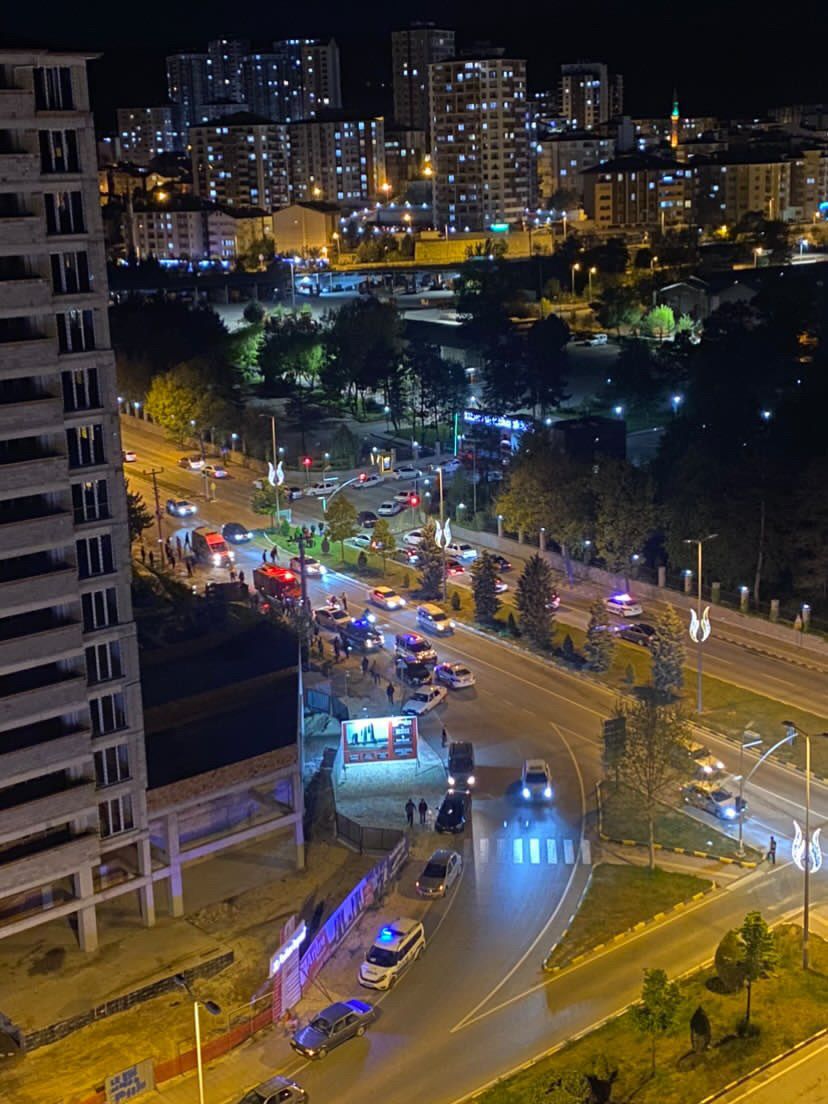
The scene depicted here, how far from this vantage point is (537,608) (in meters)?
59.4

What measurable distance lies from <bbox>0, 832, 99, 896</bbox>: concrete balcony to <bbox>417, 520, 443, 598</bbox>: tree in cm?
3075

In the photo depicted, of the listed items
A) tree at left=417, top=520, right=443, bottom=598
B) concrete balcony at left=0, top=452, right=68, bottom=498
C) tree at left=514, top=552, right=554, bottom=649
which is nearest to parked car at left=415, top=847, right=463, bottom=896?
concrete balcony at left=0, top=452, right=68, bottom=498

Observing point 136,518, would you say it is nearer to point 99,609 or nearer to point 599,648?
point 599,648

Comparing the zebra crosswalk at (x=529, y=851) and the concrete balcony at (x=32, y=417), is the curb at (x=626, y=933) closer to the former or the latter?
the zebra crosswalk at (x=529, y=851)

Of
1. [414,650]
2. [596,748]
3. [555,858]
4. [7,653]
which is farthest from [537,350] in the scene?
[7,653]

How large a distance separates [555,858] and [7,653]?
17003 mm

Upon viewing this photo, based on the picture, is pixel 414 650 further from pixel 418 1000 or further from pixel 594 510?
pixel 418 1000

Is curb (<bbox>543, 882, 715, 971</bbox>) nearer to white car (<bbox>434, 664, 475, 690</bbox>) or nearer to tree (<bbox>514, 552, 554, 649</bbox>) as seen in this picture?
white car (<bbox>434, 664, 475, 690</bbox>)

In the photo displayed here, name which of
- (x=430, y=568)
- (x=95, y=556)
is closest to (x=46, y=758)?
(x=95, y=556)

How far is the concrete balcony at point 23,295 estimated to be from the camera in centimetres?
3497

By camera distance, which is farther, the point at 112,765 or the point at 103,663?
the point at 112,765

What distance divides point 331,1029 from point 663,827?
46.8 ft

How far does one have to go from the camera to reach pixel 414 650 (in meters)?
58.1

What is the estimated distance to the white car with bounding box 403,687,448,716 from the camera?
5312 centimetres
